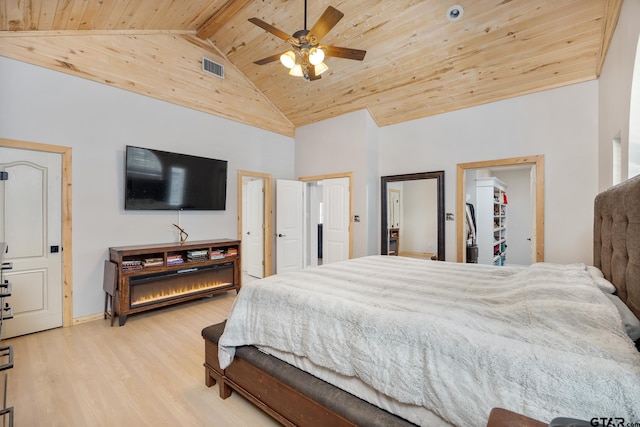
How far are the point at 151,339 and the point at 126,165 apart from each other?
2.17m

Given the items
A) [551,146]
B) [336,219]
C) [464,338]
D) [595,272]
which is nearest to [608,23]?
[551,146]

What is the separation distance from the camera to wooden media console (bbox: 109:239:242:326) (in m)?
3.38

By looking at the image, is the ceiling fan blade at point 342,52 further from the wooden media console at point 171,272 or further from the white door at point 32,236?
the white door at point 32,236

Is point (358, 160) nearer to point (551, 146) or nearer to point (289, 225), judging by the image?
point (289, 225)

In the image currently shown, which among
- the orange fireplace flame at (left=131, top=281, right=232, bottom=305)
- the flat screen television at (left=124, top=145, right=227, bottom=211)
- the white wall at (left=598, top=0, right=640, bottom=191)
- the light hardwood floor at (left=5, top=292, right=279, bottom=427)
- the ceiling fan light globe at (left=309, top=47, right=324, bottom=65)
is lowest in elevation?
the light hardwood floor at (left=5, top=292, right=279, bottom=427)

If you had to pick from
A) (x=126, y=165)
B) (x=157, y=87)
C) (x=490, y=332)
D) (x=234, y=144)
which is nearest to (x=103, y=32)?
(x=157, y=87)

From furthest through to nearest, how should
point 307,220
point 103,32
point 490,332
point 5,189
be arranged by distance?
point 307,220
point 103,32
point 5,189
point 490,332

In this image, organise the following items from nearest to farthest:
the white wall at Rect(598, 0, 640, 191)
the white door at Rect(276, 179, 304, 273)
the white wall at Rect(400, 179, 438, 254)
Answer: the white wall at Rect(598, 0, 640, 191)
the white door at Rect(276, 179, 304, 273)
the white wall at Rect(400, 179, 438, 254)

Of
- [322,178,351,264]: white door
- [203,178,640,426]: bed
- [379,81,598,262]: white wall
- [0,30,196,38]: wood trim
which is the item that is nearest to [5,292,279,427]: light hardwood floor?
[203,178,640,426]: bed

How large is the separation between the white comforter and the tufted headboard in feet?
0.38

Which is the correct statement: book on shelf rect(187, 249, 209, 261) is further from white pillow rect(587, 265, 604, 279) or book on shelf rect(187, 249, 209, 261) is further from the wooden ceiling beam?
white pillow rect(587, 265, 604, 279)

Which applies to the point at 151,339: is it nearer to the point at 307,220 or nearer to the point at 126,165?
the point at 126,165

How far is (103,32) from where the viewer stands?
11.6 feet

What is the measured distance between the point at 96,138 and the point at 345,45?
3412mm
